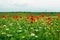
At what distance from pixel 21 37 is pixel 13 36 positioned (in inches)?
16.2

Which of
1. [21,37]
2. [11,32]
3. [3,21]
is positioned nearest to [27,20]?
[3,21]

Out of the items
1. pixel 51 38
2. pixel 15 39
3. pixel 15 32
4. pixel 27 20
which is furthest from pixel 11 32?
pixel 27 20

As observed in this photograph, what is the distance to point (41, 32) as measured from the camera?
644 centimetres

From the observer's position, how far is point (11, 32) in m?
6.19

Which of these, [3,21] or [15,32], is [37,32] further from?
[3,21]

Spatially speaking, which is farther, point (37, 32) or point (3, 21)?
point (3, 21)

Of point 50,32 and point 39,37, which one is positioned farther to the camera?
point 50,32

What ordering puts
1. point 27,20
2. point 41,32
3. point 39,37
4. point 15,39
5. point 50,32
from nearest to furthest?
point 15,39 → point 39,37 → point 41,32 → point 50,32 → point 27,20

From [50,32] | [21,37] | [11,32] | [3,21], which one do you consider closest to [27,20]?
[3,21]

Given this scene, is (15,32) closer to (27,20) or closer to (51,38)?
(51,38)

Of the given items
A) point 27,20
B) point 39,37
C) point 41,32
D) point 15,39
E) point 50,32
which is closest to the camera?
point 15,39

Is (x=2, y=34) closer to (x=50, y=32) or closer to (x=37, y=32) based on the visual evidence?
(x=37, y=32)

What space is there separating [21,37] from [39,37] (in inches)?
25.8

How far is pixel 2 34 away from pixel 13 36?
35 centimetres
